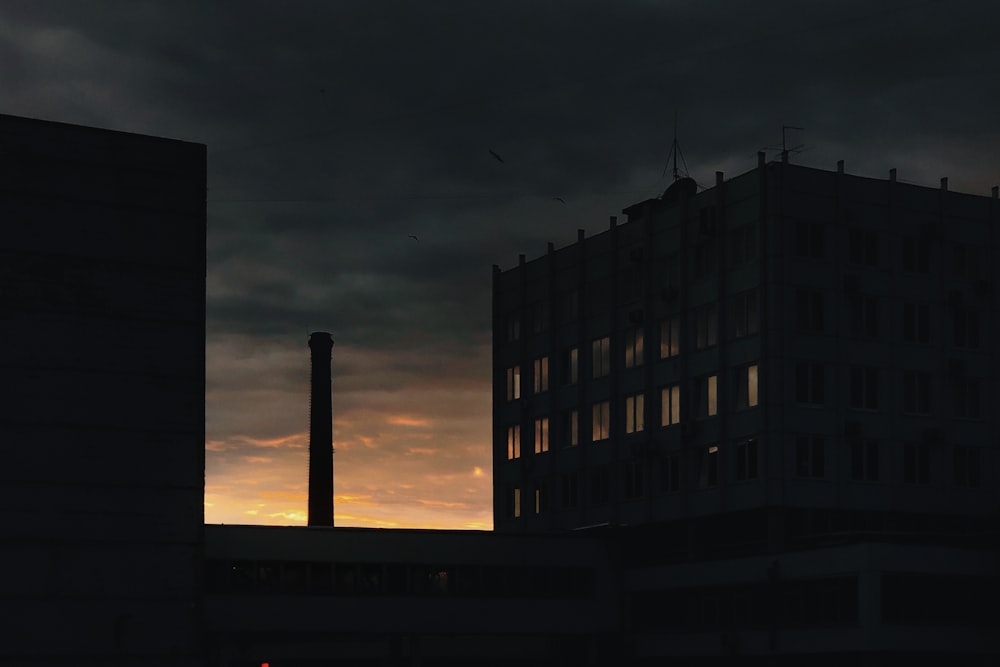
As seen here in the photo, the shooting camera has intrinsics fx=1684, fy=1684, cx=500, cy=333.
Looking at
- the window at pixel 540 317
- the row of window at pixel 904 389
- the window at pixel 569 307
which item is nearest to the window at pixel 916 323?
the row of window at pixel 904 389

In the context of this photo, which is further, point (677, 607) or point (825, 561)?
point (677, 607)

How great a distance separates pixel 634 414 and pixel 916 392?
52.1 feet

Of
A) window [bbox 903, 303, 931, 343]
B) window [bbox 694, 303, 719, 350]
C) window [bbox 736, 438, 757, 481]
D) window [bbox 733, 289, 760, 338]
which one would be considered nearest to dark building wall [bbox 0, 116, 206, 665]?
window [bbox 736, 438, 757, 481]

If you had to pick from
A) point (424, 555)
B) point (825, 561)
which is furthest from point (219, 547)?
Result: point (825, 561)

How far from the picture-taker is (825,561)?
78.1 meters

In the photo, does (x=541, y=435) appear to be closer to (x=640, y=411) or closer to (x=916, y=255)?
(x=640, y=411)

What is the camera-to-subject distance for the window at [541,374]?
103312 mm

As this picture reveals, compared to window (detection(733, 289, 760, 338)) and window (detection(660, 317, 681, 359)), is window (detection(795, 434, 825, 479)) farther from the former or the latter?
window (detection(660, 317, 681, 359))

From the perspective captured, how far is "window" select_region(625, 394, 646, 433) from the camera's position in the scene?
9369cm

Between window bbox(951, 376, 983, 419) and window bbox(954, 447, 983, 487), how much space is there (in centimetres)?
183

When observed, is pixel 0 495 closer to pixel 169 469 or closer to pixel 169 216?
pixel 169 469

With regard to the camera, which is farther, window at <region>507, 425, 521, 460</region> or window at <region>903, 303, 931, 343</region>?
window at <region>507, 425, 521, 460</region>

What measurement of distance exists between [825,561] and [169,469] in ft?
106

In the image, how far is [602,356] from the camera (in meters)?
97.8
